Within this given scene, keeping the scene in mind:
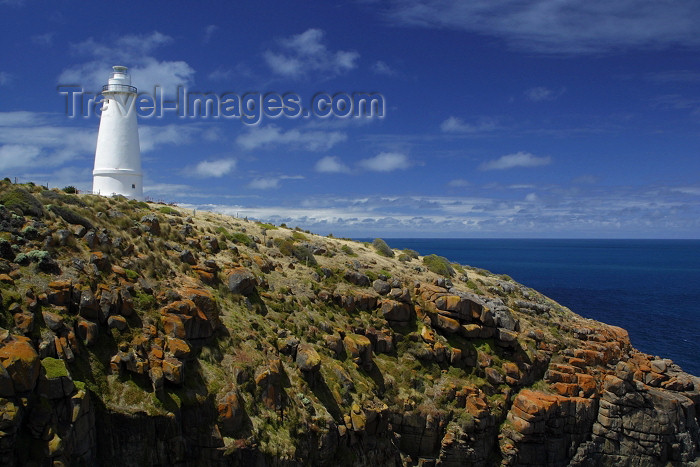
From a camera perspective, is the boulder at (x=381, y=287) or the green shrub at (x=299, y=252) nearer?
the boulder at (x=381, y=287)

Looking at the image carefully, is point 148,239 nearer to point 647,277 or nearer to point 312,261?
point 312,261

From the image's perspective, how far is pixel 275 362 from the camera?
23.6 metres

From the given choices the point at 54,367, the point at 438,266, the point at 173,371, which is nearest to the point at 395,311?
the point at 438,266

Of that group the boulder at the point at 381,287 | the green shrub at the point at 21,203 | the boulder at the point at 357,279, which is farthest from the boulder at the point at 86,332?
the boulder at the point at 381,287

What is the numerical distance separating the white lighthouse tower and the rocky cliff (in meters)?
4.24

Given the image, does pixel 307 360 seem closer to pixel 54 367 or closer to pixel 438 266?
pixel 54 367

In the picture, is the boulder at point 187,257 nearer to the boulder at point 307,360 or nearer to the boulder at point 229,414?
the boulder at point 307,360

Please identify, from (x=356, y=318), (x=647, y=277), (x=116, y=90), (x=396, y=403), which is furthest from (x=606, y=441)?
(x=647, y=277)

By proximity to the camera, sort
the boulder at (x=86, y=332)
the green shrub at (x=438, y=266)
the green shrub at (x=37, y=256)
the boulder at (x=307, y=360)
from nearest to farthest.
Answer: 1. the boulder at (x=86, y=332)
2. the green shrub at (x=37, y=256)
3. the boulder at (x=307, y=360)
4. the green shrub at (x=438, y=266)

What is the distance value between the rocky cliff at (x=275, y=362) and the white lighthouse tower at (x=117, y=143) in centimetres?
424

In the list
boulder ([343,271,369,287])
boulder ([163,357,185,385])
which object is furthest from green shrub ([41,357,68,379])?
boulder ([343,271,369,287])

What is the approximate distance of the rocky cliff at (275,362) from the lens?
17.6 meters

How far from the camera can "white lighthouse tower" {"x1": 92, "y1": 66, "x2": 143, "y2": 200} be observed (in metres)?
38.6

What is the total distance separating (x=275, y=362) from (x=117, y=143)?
2485cm
